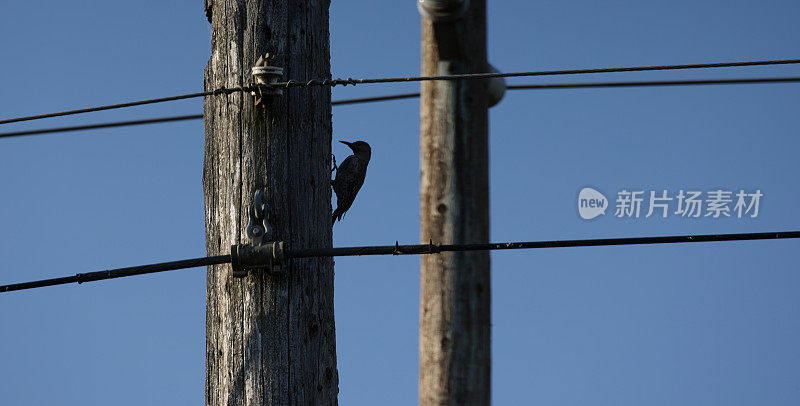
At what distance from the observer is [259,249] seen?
3711 millimetres

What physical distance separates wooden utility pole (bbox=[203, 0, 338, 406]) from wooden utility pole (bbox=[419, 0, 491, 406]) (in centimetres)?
41

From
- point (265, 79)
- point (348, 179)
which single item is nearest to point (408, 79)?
point (265, 79)

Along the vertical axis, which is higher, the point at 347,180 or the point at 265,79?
the point at 265,79

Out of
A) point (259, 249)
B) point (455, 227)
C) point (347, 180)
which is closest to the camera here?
point (259, 249)

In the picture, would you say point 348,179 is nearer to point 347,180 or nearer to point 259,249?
point 347,180

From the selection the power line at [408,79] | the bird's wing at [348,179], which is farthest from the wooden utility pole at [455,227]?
the bird's wing at [348,179]

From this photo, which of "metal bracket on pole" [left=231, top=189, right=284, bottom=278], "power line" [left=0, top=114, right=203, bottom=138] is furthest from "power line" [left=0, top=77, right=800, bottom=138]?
"metal bracket on pole" [left=231, top=189, right=284, bottom=278]

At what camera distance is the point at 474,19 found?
4.12 m

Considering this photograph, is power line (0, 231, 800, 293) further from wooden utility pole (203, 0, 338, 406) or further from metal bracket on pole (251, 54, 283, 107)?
metal bracket on pole (251, 54, 283, 107)

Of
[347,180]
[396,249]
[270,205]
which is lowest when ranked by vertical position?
[396,249]

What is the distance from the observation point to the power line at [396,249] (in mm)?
3799

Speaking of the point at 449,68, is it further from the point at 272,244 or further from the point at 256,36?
the point at 272,244

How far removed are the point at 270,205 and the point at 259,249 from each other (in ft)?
0.61

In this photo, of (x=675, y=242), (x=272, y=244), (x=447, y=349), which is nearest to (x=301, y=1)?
(x=272, y=244)
